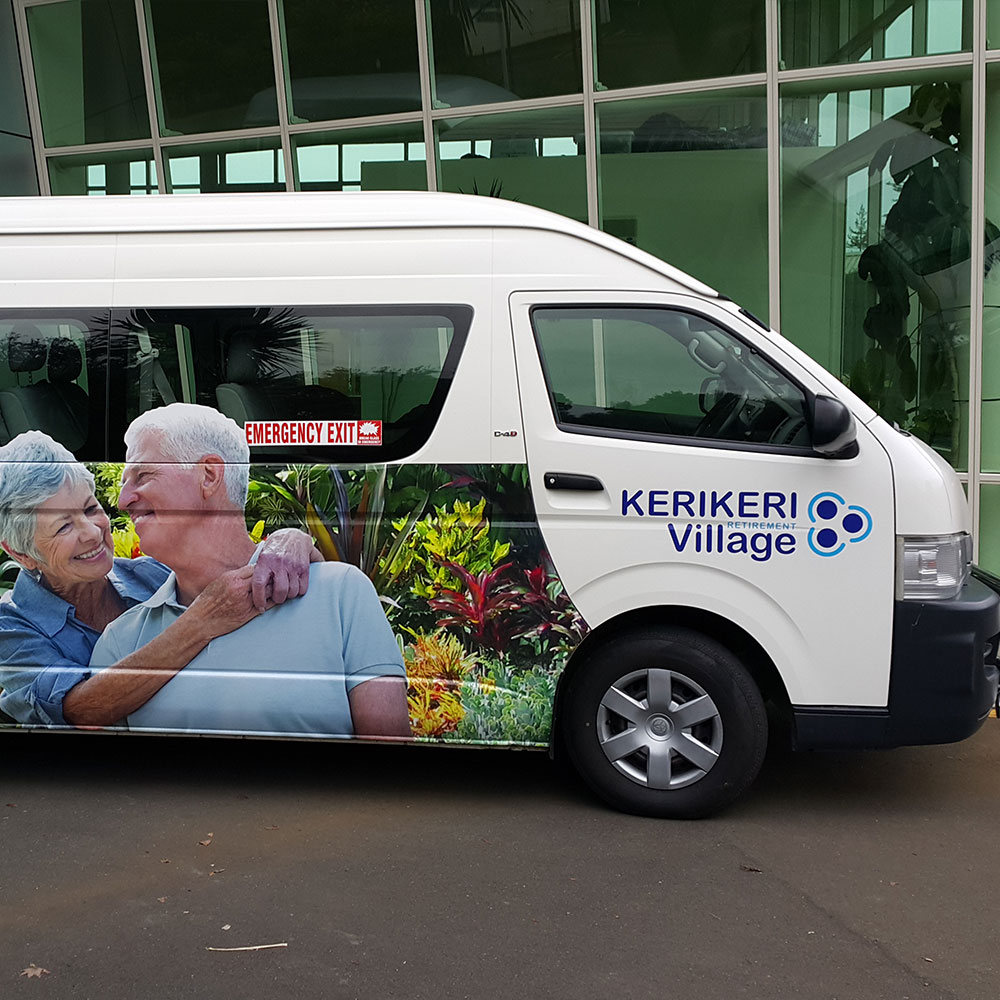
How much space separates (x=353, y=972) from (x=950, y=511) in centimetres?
277

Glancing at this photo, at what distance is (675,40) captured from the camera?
369 inches

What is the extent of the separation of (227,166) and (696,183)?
176 inches

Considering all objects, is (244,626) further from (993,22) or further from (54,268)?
(993,22)

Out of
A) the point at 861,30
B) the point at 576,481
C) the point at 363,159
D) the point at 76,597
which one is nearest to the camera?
the point at 576,481

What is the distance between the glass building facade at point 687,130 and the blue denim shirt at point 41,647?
6.23 meters

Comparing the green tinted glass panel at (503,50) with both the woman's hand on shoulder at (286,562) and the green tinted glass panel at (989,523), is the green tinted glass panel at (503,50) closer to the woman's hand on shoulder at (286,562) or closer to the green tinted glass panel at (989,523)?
the green tinted glass panel at (989,523)

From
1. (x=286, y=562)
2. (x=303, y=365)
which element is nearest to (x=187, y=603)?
(x=286, y=562)

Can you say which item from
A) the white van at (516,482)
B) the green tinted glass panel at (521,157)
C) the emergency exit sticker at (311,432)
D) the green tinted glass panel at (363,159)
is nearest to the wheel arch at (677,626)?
the white van at (516,482)

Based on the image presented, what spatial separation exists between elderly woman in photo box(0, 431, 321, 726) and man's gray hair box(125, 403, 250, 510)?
32cm

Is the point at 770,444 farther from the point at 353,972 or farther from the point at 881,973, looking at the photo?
the point at 353,972

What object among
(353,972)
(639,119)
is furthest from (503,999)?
(639,119)

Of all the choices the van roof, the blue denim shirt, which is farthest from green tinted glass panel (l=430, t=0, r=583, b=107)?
the blue denim shirt

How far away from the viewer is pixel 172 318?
4.73 metres

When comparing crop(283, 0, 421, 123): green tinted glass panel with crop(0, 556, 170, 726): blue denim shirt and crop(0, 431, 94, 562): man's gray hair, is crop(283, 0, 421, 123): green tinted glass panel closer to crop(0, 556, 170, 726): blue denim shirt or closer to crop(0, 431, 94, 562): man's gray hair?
crop(0, 431, 94, 562): man's gray hair
